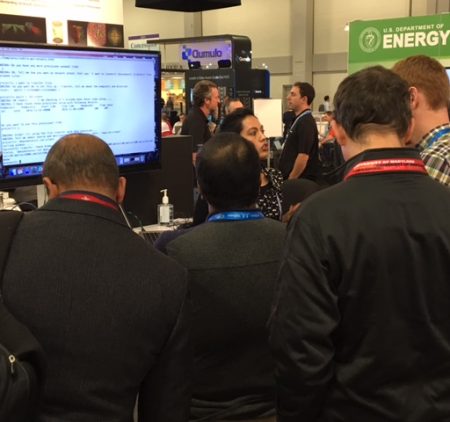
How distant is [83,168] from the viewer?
4.80 feet

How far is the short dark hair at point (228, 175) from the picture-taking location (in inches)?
74.0

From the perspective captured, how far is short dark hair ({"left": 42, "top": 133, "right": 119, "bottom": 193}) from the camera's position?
1.46 m

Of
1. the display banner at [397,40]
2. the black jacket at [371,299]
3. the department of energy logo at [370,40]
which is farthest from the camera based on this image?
the department of energy logo at [370,40]

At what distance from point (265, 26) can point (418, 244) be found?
15977 mm

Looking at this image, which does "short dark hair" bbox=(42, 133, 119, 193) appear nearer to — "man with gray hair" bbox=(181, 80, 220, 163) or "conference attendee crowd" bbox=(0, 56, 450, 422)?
"conference attendee crowd" bbox=(0, 56, 450, 422)

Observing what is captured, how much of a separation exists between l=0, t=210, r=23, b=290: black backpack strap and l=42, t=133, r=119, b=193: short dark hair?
0.16m

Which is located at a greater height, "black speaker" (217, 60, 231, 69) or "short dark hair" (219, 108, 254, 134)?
"black speaker" (217, 60, 231, 69)

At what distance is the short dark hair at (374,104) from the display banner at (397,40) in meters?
4.69

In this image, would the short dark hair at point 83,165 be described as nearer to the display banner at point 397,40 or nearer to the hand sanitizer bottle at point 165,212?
the hand sanitizer bottle at point 165,212

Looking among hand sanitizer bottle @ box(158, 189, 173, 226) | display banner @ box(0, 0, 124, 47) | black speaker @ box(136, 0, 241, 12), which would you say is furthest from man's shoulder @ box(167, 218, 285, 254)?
black speaker @ box(136, 0, 241, 12)

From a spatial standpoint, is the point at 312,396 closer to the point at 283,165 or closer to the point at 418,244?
the point at 418,244

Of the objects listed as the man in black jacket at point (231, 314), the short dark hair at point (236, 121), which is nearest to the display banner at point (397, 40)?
the short dark hair at point (236, 121)

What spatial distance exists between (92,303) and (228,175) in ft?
2.40

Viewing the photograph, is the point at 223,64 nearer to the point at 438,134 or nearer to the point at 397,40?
the point at 397,40
